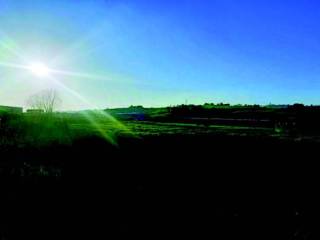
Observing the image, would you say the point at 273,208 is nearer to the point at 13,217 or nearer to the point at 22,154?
the point at 13,217

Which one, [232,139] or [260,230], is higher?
[232,139]

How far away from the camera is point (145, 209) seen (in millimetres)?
17766

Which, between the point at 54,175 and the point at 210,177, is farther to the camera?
the point at 210,177

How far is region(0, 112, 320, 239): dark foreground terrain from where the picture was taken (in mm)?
15273

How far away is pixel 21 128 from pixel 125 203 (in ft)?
99.8

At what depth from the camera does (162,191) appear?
2106cm

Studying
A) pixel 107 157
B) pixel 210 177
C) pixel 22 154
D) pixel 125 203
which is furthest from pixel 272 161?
pixel 22 154

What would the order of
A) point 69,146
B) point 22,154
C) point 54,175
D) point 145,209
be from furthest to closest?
point 69,146 < point 22,154 < point 54,175 < point 145,209

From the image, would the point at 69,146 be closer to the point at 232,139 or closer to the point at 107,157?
the point at 107,157

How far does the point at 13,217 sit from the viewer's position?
51.6 ft

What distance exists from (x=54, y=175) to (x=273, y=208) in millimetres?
12349

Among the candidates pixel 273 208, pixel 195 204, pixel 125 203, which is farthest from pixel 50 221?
pixel 273 208

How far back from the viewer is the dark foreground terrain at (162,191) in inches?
601

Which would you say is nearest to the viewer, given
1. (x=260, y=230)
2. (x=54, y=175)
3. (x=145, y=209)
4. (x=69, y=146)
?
(x=260, y=230)
